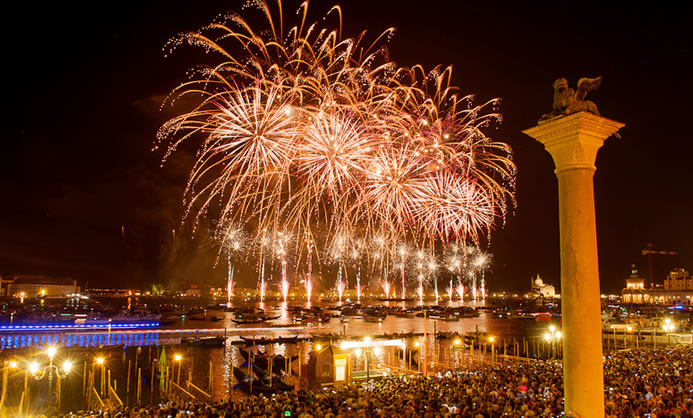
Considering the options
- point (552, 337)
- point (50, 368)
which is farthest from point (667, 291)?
point (50, 368)

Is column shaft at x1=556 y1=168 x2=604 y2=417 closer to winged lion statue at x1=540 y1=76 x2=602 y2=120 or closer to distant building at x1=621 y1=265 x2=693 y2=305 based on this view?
winged lion statue at x1=540 y1=76 x2=602 y2=120

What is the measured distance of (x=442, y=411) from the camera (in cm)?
976

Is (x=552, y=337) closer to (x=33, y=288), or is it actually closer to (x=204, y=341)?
(x=204, y=341)

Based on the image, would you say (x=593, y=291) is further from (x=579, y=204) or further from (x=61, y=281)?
(x=61, y=281)

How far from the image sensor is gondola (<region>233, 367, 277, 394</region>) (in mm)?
22203

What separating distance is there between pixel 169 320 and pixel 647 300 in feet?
512

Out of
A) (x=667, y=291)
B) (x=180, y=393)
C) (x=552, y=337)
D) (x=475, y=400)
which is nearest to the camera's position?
(x=475, y=400)

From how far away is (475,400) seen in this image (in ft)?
35.7

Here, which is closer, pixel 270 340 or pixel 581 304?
pixel 581 304

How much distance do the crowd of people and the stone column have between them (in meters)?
2.15

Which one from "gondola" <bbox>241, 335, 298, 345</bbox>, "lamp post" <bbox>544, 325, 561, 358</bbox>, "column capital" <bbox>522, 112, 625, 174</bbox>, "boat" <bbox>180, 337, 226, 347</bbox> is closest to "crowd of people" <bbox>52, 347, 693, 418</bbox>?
"column capital" <bbox>522, 112, 625, 174</bbox>

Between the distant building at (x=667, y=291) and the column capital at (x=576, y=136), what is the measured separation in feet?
545

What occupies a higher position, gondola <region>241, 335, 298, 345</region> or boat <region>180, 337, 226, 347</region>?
boat <region>180, 337, 226, 347</region>

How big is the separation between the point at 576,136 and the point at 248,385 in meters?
20.5
